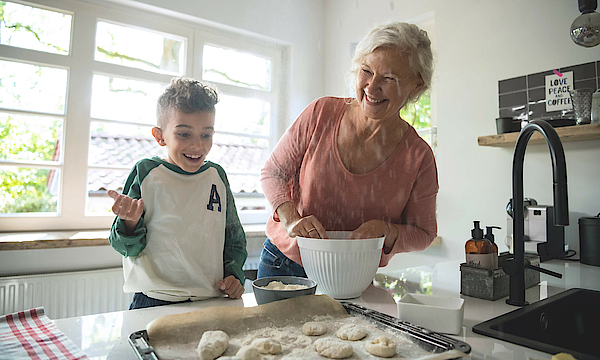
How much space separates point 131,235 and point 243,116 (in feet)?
7.51

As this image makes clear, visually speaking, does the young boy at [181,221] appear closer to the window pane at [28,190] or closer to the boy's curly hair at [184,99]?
the boy's curly hair at [184,99]

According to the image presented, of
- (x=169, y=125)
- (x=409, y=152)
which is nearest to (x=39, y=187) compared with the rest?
(x=169, y=125)

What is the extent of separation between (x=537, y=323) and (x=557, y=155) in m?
0.39

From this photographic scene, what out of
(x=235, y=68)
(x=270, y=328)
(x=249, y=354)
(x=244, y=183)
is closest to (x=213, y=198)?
(x=270, y=328)

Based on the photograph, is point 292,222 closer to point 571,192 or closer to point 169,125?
point 169,125

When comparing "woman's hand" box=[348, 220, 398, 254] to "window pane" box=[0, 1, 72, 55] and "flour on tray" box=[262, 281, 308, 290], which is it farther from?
"window pane" box=[0, 1, 72, 55]

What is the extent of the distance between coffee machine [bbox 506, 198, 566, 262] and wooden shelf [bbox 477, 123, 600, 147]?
0.34 metres

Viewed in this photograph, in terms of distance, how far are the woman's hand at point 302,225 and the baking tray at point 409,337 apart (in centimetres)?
25

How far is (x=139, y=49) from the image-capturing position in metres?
2.70

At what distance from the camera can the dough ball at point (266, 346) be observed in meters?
0.56

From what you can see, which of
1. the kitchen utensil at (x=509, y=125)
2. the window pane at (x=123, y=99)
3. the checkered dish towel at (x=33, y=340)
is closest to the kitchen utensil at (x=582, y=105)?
the kitchen utensil at (x=509, y=125)

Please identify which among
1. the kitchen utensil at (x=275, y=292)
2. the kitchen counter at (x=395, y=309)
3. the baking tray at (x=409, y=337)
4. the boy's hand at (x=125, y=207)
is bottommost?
the kitchen counter at (x=395, y=309)

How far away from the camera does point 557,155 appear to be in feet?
2.55

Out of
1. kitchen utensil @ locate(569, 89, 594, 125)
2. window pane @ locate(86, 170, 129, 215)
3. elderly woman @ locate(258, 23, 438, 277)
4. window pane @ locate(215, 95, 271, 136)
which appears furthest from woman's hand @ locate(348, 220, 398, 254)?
window pane @ locate(215, 95, 271, 136)
